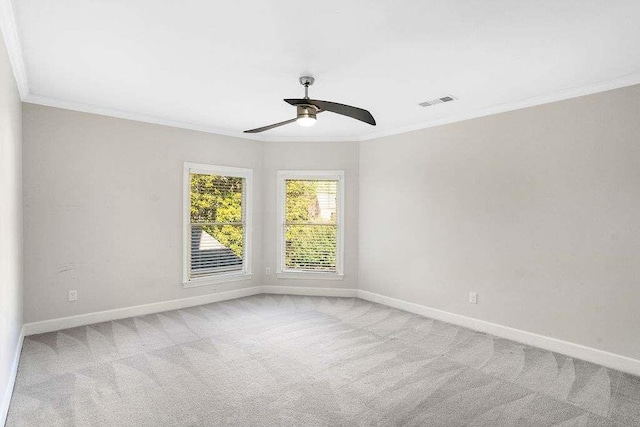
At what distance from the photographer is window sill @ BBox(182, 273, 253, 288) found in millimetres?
5208

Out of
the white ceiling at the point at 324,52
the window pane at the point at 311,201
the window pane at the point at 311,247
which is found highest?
the white ceiling at the point at 324,52

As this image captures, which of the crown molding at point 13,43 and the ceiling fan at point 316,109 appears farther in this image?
the ceiling fan at point 316,109

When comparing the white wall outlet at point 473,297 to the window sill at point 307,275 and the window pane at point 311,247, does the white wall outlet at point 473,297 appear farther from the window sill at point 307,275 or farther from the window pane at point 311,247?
the window pane at point 311,247

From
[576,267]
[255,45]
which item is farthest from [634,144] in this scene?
[255,45]

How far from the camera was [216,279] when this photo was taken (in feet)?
18.0

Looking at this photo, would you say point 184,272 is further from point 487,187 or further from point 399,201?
point 487,187

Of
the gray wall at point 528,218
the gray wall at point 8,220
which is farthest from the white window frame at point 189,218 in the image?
the gray wall at point 528,218

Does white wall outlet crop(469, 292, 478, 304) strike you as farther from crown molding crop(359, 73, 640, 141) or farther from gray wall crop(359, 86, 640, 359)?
crown molding crop(359, 73, 640, 141)

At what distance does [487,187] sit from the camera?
4234 mm

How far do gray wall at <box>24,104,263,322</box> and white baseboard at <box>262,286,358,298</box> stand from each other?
3.67 feet

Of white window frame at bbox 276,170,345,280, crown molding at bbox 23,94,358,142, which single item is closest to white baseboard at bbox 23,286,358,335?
white window frame at bbox 276,170,345,280

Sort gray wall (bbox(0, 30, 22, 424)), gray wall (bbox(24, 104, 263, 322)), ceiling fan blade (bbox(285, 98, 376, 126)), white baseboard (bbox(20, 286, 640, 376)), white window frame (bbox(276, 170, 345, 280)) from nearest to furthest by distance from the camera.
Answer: gray wall (bbox(0, 30, 22, 424)) < ceiling fan blade (bbox(285, 98, 376, 126)) < white baseboard (bbox(20, 286, 640, 376)) < gray wall (bbox(24, 104, 263, 322)) < white window frame (bbox(276, 170, 345, 280))

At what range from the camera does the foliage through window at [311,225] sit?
19.3 feet

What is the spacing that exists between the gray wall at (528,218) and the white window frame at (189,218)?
2.16 m
